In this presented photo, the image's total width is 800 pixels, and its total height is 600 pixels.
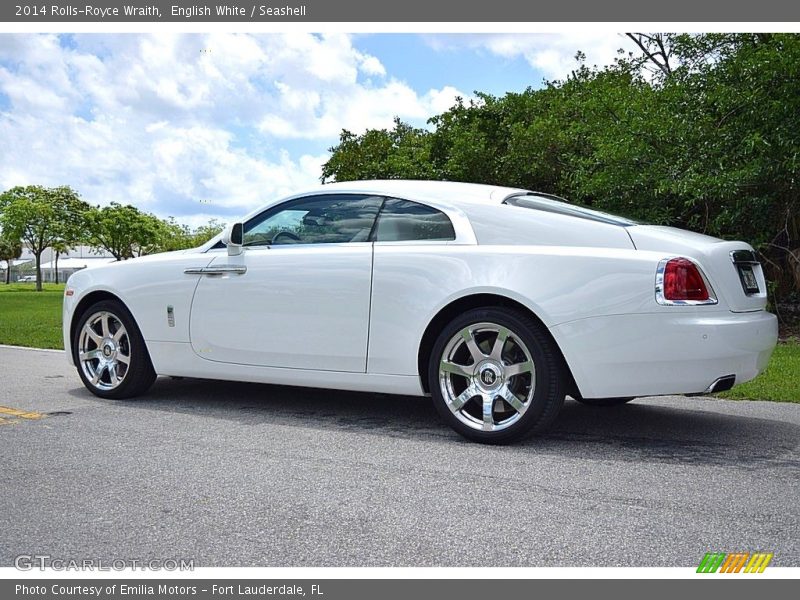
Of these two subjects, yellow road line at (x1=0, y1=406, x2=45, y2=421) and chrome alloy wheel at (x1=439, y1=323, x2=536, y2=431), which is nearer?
chrome alloy wheel at (x1=439, y1=323, x2=536, y2=431)

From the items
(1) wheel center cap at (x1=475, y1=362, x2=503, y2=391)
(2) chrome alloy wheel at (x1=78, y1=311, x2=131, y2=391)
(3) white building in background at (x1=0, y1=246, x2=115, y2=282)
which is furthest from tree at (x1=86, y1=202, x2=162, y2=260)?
(1) wheel center cap at (x1=475, y1=362, x2=503, y2=391)

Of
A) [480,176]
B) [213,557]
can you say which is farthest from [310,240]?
[480,176]

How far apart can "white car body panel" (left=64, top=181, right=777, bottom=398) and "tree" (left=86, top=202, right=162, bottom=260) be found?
210 feet

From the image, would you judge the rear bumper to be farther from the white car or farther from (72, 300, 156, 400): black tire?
(72, 300, 156, 400): black tire

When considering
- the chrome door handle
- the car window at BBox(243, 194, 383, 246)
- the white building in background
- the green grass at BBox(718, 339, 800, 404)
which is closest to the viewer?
the car window at BBox(243, 194, 383, 246)

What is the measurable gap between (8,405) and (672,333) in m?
4.71

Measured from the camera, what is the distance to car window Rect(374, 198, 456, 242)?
5273 mm

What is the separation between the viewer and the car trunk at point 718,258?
183 inches

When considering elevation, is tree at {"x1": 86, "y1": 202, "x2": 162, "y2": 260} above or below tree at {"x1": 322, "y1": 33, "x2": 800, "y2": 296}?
below

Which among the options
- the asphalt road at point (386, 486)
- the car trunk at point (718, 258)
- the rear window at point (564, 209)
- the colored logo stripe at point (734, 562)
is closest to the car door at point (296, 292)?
the asphalt road at point (386, 486)

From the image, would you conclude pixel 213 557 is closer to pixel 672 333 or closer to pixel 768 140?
pixel 672 333

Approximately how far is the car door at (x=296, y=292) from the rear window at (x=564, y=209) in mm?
908

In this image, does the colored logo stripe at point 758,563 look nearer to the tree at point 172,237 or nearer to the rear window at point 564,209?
the rear window at point 564,209

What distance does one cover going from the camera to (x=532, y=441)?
16.5 feet
